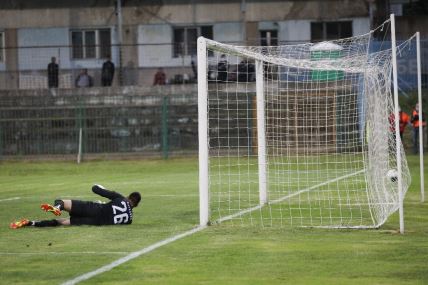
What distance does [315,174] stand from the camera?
28.7m

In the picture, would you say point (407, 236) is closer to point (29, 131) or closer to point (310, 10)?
point (29, 131)

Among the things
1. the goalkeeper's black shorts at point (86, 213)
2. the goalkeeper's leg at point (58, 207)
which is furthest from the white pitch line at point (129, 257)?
the goalkeeper's leg at point (58, 207)

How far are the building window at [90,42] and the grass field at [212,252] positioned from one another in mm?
28850

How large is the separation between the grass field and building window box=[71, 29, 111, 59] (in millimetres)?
28850

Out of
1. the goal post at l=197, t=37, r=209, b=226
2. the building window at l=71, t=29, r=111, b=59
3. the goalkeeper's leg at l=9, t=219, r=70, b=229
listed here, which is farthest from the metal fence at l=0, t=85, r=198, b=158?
the goal post at l=197, t=37, r=209, b=226

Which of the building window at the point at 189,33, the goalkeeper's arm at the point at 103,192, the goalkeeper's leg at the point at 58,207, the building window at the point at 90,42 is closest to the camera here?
the goalkeeper's leg at the point at 58,207

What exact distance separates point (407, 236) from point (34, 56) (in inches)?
1371

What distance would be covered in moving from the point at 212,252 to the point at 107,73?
32.2 metres

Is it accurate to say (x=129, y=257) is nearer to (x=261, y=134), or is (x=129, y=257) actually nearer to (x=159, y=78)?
(x=261, y=134)

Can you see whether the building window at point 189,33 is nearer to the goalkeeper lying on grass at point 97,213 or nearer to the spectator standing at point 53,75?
the spectator standing at point 53,75

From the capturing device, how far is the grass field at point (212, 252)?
10.8 metres

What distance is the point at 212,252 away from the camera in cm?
1277

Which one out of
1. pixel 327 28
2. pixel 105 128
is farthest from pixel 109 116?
pixel 327 28

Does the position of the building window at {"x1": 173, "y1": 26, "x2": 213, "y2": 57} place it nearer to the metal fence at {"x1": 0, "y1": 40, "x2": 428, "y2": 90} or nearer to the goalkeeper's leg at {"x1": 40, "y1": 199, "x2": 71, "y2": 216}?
the metal fence at {"x1": 0, "y1": 40, "x2": 428, "y2": 90}
